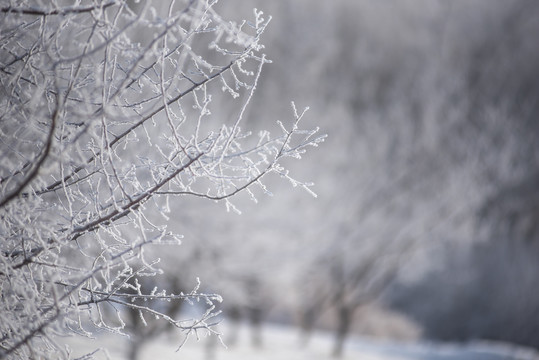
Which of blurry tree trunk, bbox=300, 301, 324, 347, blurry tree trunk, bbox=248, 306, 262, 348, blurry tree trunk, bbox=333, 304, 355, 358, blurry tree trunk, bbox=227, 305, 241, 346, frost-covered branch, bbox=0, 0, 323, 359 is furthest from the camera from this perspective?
blurry tree trunk, bbox=300, 301, 324, 347

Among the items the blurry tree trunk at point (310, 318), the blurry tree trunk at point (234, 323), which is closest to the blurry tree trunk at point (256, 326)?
the blurry tree trunk at point (234, 323)

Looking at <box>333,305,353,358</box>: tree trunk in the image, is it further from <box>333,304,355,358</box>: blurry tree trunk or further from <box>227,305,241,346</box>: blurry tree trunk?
<box>227,305,241,346</box>: blurry tree trunk

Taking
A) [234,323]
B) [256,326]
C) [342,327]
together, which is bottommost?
[234,323]

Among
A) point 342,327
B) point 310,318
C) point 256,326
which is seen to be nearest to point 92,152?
point 256,326

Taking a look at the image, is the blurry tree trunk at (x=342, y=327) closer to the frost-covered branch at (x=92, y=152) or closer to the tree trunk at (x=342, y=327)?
the tree trunk at (x=342, y=327)

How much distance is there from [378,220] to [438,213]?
1467 mm

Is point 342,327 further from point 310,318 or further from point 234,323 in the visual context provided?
point 234,323

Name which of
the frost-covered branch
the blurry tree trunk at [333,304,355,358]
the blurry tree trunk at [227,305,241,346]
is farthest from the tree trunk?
the frost-covered branch

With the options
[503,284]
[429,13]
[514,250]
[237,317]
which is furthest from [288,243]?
[503,284]

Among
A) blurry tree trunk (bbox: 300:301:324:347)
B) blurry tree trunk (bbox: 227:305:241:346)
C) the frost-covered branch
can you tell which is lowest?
the frost-covered branch

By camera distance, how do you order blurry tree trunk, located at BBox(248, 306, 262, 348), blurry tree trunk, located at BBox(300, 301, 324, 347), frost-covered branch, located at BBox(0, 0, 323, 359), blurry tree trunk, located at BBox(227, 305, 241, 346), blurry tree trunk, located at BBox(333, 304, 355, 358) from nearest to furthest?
frost-covered branch, located at BBox(0, 0, 323, 359) → blurry tree trunk, located at BBox(227, 305, 241, 346) → blurry tree trunk, located at BBox(248, 306, 262, 348) → blurry tree trunk, located at BBox(333, 304, 355, 358) → blurry tree trunk, located at BBox(300, 301, 324, 347)

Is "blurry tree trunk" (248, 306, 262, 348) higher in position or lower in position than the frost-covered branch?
higher

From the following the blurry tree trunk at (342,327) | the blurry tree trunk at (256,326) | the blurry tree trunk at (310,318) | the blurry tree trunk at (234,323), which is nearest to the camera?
the blurry tree trunk at (234,323)

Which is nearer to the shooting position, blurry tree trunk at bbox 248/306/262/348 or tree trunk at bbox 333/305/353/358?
blurry tree trunk at bbox 248/306/262/348
